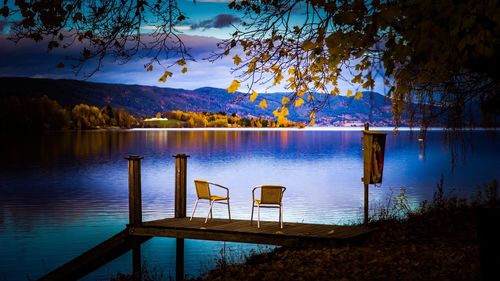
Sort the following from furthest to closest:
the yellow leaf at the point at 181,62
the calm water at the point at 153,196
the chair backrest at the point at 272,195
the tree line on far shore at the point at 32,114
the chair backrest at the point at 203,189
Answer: the tree line on far shore at the point at 32,114 < the calm water at the point at 153,196 < the chair backrest at the point at 203,189 < the chair backrest at the point at 272,195 < the yellow leaf at the point at 181,62

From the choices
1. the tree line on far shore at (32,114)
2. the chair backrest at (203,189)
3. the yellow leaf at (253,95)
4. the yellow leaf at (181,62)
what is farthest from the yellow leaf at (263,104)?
the tree line on far shore at (32,114)

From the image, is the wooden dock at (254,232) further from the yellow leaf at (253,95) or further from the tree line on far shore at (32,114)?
the tree line on far shore at (32,114)

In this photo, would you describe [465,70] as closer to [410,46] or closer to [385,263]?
[385,263]

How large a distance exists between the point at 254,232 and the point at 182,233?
1614 mm

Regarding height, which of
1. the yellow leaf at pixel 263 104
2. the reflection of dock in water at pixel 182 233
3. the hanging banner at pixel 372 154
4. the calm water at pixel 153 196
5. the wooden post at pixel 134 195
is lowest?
the calm water at pixel 153 196

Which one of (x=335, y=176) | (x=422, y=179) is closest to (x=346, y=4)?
(x=422, y=179)

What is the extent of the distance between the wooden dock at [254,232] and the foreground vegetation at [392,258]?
311mm

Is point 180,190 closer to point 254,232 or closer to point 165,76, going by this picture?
point 254,232

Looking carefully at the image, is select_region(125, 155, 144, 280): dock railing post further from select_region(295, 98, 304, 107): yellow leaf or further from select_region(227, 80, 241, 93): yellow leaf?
select_region(227, 80, 241, 93): yellow leaf

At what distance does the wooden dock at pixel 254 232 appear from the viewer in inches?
473

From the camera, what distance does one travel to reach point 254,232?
40.9 feet

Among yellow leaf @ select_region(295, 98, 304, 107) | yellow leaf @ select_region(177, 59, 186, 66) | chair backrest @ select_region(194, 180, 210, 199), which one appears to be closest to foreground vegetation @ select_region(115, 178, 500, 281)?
chair backrest @ select_region(194, 180, 210, 199)

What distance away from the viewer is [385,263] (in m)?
9.67

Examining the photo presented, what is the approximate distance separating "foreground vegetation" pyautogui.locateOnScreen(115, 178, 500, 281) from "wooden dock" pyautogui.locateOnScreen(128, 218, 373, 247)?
0.31 meters
